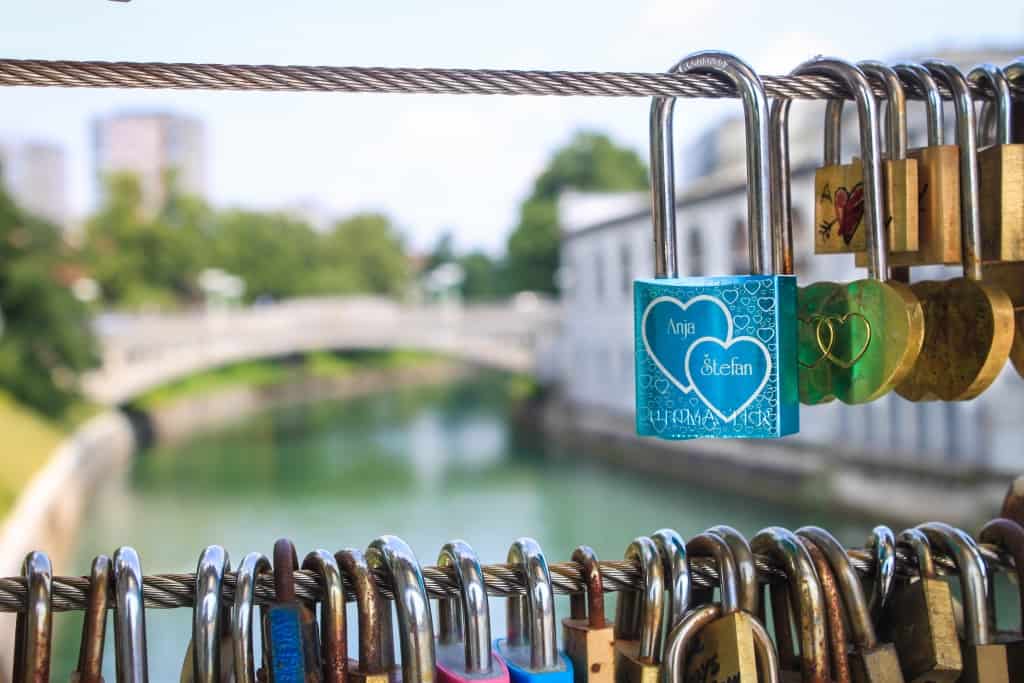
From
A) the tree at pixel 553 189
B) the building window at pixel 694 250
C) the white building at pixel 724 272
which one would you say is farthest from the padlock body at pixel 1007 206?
the tree at pixel 553 189

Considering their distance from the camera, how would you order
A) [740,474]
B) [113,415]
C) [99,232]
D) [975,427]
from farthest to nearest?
1. [99,232]
2. [113,415]
3. [740,474]
4. [975,427]

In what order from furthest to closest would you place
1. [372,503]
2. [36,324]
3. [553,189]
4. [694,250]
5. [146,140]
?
[146,140] < [553,189] < [694,250] < [36,324] < [372,503]

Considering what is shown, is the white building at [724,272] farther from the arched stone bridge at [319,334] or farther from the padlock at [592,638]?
the padlock at [592,638]

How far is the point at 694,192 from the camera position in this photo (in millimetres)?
8430

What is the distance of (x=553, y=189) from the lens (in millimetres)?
15688

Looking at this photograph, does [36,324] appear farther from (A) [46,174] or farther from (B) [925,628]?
(A) [46,174]

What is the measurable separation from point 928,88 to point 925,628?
0.18m

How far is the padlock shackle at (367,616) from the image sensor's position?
380mm

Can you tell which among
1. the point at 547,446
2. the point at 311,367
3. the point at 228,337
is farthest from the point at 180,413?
the point at 311,367

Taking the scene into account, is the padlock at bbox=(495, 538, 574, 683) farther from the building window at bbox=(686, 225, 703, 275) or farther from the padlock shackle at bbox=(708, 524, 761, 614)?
the building window at bbox=(686, 225, 703, 275)

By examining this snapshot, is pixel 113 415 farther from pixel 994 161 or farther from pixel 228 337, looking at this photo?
pixel 994 161

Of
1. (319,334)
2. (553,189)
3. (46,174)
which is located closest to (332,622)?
(319,334)

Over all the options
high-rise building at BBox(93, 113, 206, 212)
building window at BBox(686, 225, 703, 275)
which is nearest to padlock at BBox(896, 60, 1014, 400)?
building window at BBox(686, 225, 703, 275)

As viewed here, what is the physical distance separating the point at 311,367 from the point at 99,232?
3.53 meters
